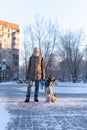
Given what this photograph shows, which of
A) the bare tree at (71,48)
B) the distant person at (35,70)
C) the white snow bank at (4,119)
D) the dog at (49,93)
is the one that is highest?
the bare tree at (71,48)

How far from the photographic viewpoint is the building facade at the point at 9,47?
120 meters

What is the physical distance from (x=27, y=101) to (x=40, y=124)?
19.5 ft

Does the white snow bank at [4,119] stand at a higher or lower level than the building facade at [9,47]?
lower

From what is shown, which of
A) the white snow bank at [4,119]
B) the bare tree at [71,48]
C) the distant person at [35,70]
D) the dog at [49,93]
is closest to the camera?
the white snow bank at [4,119]

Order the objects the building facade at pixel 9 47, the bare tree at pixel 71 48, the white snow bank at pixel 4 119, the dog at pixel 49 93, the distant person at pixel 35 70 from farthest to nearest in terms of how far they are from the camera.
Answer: the building facade at pixel 9 47
the bare tree at pixel 71 48
the distant person at pixel 35 70
the dog at pixel 49 93
the white snow bank at pixel 4 119

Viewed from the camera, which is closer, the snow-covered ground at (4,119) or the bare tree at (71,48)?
the snow-covered ground at (4,119)

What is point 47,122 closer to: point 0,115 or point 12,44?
point 0,115

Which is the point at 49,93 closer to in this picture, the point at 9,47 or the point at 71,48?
the point at 71,48

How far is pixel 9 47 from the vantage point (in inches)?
4897

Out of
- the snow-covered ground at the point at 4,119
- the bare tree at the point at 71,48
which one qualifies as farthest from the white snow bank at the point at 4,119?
the bare tree at the point at 71,48

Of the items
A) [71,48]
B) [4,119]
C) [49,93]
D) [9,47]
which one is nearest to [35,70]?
[49,93]

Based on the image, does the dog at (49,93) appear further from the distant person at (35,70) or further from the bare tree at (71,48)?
the bare tree at (71,48)

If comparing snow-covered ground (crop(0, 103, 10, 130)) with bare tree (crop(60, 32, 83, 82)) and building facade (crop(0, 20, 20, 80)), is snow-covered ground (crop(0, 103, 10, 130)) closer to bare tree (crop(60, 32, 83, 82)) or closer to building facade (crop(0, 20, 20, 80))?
bare tree (crop(60, 32, 83, 82))

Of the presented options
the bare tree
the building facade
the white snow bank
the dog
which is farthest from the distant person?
the building facade
